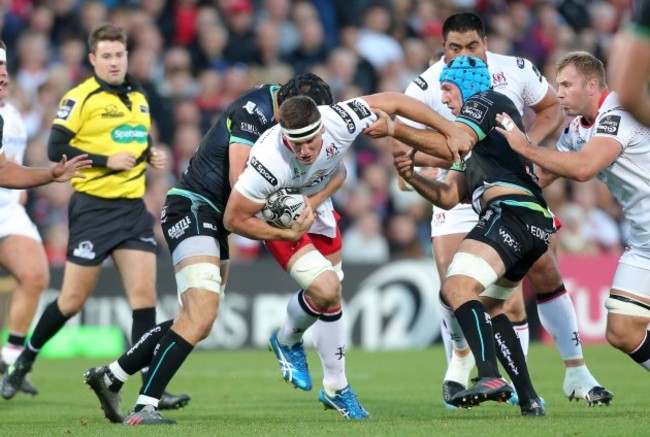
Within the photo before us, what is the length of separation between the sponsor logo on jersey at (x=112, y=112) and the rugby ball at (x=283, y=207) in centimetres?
311

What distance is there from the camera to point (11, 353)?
39.4ft

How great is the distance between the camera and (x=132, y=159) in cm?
1095

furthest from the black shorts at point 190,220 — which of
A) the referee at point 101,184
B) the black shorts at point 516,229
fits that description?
the black shorts at point 516,229

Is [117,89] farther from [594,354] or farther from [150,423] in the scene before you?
[594,354]

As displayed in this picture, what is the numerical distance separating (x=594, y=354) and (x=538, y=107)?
230 inches

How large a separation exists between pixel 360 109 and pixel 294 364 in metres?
2.36

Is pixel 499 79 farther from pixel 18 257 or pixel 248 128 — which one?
pixel 18 257

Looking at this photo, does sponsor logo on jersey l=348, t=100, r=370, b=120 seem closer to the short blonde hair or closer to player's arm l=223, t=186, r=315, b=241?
player's arm l=223, t=186, r=315, b=241

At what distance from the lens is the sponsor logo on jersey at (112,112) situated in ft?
36.8

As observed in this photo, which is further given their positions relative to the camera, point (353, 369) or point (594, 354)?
point (594, 354)

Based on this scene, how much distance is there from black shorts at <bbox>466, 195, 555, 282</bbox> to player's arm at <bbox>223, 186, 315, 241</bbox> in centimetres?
117

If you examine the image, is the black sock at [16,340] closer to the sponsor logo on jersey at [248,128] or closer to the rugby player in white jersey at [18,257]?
the rugby player in white jersey at [18,257]

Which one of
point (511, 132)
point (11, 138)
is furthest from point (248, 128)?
point (11, 138)

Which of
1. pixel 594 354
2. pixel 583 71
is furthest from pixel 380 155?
pixel 583 71
